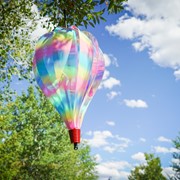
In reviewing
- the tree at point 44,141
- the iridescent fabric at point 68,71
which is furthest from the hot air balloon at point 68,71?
the tree at point 44,141

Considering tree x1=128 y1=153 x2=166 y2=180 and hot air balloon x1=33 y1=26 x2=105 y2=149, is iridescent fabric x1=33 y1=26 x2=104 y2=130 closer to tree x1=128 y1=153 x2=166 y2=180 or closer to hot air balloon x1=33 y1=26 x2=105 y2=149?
hot air balloon x1=33 y1=26 x2=105 y2=149

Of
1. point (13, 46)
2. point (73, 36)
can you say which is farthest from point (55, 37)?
point (13, 46)

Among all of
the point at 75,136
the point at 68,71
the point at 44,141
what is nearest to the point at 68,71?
the point at 68,71

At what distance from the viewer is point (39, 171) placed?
124ft

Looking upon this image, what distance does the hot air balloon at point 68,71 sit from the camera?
479 centimetres

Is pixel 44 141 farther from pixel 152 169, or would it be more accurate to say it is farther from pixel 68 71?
pixel 68 71

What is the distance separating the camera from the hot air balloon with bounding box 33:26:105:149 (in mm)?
4793

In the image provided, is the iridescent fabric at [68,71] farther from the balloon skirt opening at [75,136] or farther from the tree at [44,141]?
the tree at [44,141]

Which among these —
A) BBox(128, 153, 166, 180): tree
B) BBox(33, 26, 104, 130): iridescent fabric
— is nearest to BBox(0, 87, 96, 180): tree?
BBox(128, 153, 166, 180): tree

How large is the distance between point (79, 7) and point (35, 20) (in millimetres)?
7546

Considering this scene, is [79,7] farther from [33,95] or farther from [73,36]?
Answer: [33,95]

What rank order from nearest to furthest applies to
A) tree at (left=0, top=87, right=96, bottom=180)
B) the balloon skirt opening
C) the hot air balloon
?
the balloon skirt opening < the hot air balloon < tree at (left=0, top=87, right=96, bottom=180)

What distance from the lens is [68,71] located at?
5.02m

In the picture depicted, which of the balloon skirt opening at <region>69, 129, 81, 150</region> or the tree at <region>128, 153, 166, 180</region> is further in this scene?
the tree at <region>128, 153, 166, 180</region>
